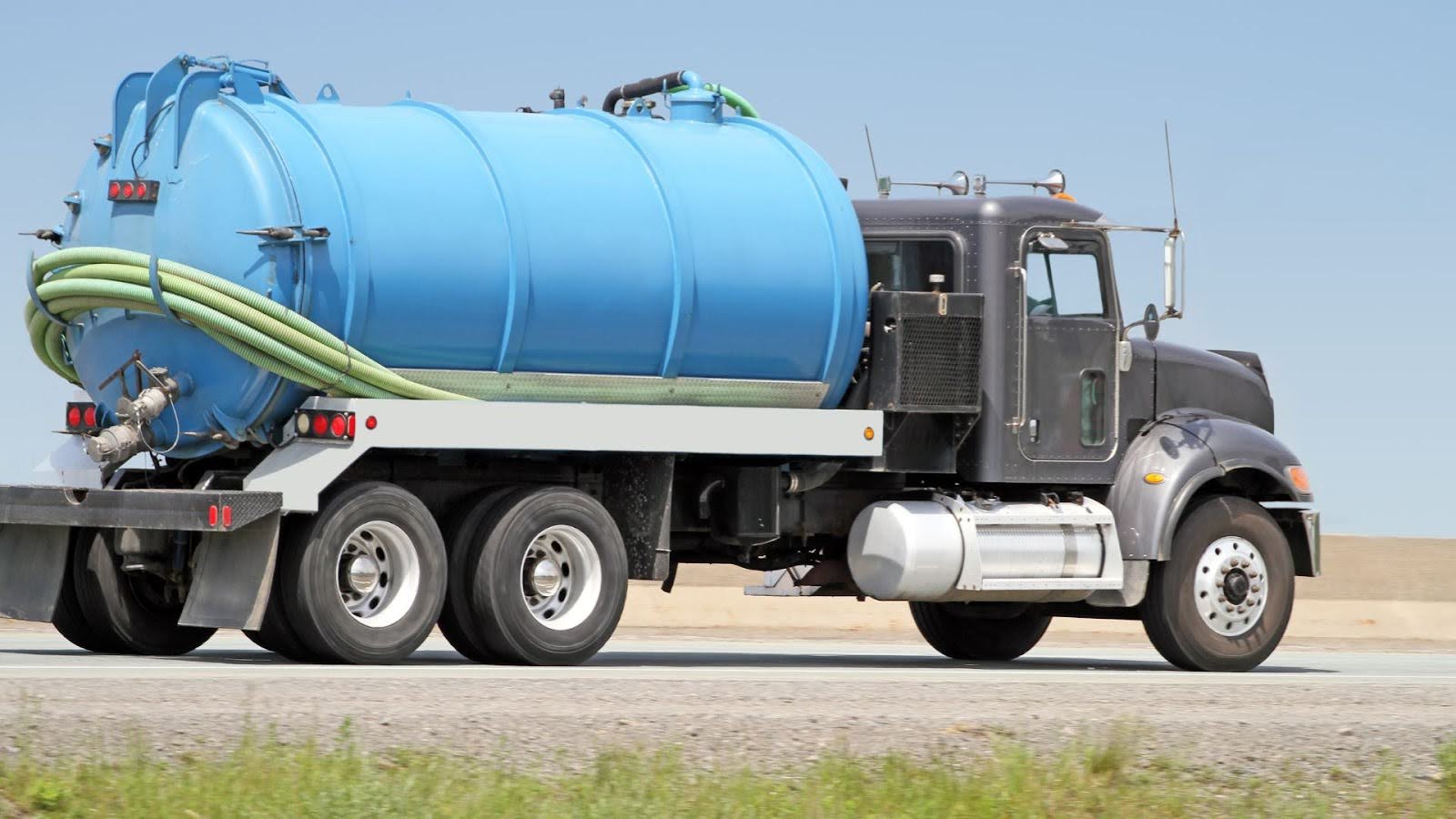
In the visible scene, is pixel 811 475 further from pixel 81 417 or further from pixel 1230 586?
pixel 81 417

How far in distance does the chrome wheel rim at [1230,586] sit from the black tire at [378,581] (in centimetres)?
543

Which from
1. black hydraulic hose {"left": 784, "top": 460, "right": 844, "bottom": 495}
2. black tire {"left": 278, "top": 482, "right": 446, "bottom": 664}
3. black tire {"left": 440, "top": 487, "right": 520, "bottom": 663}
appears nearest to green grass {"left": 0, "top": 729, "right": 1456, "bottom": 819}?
black tire {"left": 278, "top": 482, "right": 446, "bottom": 664}

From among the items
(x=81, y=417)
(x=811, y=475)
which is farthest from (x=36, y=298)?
(x=811, y=475)

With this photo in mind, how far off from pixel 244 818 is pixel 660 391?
7280 millimetres

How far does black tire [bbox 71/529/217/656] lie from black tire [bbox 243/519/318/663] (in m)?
0.99

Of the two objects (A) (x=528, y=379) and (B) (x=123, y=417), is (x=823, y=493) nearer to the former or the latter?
(A) (x=528, y=379)

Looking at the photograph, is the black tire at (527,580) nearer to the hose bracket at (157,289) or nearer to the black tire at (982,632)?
the hose bracket at (157,289)

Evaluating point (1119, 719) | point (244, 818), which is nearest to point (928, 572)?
point (1119, 719)

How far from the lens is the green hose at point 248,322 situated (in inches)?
522

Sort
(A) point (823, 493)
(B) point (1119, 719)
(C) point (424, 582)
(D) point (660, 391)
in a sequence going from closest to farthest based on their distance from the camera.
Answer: (B) point (1119, 719), (C) point (424, 582), (D) point (660, 391), (A) point (823, 493)

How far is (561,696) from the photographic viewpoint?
11.1 metres

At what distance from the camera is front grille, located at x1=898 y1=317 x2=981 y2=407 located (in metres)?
15.5

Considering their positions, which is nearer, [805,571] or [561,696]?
[561,696]

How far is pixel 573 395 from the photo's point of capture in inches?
566
